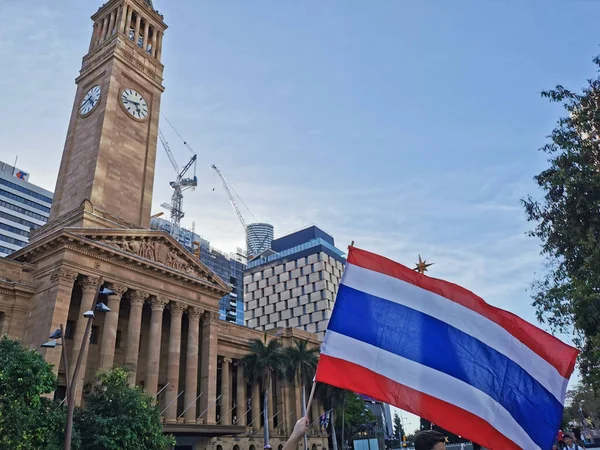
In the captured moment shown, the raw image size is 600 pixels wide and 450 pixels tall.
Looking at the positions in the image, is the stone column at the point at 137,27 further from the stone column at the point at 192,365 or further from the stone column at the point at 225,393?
the stone column at the point at 225,393

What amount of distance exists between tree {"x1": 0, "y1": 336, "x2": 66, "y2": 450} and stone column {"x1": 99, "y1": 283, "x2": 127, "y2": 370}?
8346 mm

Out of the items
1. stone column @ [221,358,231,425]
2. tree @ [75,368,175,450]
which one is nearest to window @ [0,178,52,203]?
stone column @ [221,358,231,425]

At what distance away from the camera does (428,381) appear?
790 centimetres

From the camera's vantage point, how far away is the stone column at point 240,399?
4731cm

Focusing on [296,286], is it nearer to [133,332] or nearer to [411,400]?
[133,332]

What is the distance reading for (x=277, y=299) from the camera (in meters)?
119

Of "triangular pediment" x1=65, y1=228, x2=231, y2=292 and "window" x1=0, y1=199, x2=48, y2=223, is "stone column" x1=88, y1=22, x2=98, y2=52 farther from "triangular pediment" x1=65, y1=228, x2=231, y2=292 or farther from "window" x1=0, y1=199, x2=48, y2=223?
"window" x1=0, y1=199, x2=48, y2=223

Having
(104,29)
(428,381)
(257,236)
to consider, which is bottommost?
(428,381)

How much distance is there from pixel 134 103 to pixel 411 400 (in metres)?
44.6

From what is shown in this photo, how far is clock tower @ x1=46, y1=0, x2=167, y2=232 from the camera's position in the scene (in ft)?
131

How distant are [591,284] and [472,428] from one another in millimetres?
18690

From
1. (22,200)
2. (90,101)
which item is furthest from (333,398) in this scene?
(22,200)

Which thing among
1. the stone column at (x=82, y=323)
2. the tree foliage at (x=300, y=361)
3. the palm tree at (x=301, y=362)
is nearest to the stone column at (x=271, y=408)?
the palm tree at (x=301, y=362)

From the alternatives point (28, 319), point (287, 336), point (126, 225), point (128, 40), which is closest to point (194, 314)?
point (126, 225)
